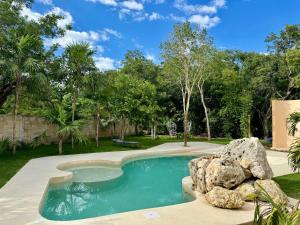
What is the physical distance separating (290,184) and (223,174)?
2614mm

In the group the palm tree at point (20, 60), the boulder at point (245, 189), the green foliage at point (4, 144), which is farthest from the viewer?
the green foliage at point (4, 144)

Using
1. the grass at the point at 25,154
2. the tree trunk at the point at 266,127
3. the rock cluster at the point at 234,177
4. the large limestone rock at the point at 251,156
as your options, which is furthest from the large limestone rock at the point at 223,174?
the tree trunk at the point at 266,127

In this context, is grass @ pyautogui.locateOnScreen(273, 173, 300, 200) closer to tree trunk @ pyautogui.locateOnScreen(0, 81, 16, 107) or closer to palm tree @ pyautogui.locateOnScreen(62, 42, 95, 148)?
palm tree @ pyautogui.locateOnScreen(62, 42, 95, 148)

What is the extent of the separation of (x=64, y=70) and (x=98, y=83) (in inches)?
73.7

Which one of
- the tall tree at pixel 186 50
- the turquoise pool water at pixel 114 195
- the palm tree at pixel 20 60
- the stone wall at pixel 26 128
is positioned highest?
the tall tree at pixel 186 50

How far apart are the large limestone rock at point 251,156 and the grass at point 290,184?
0.57 metres

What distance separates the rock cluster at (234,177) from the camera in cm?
602

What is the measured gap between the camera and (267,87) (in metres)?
20.0

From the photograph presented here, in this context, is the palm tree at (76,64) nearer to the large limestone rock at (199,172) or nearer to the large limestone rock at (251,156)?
the large limestone rock at (199,172)

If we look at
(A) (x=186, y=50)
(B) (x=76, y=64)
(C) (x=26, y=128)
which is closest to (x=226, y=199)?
(B) (x=76, y=64)

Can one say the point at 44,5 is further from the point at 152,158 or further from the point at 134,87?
the point at 152,158

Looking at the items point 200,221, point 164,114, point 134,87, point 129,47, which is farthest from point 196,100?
point 200,221

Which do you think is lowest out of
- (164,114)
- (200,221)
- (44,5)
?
(200,221)

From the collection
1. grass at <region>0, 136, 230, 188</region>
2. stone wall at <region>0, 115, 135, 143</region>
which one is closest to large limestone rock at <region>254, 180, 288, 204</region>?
grass at <region>0, 136, 230, 188</region>
